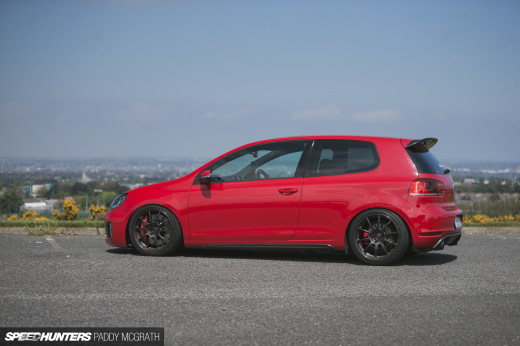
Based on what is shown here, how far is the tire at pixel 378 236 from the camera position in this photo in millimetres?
7941

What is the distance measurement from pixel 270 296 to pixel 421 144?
3329 mm

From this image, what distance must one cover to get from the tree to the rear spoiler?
12951mm

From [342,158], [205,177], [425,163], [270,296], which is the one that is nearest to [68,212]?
[205,177]

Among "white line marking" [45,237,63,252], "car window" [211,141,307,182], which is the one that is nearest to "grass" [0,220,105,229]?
"white line marking" [45,237,63,252]

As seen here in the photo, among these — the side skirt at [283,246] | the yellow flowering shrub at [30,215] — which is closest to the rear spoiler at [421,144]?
the side skirt at [283,246]

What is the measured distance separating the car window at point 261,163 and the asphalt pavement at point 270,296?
108 centimetres

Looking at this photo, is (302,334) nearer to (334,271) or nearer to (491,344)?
(491,344)

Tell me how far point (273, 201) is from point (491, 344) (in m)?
4.17

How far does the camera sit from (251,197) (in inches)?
332

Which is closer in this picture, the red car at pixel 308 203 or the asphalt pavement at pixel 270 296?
the asphalt pavement at pixel 270 296

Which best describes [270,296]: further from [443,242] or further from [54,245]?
[54,245]

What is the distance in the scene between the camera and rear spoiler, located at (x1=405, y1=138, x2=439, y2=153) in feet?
27.1

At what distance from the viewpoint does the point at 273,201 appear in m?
8.34

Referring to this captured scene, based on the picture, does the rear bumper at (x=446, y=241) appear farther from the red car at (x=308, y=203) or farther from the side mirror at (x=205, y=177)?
the side mirror at (x=205, y=177)
